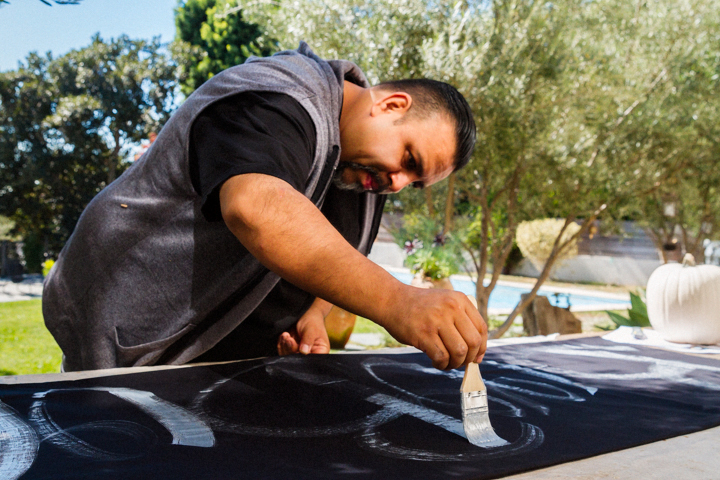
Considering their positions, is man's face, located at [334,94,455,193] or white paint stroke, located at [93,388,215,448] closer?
white paint stroke, located at [93,388,215,448]

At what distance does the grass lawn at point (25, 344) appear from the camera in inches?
209

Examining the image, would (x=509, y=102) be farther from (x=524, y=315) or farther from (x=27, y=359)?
(x=27, y=359)

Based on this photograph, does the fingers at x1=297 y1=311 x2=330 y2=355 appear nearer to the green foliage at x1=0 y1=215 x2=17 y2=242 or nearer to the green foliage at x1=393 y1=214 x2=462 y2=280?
the green foliage at x1=393 y1=214 x2=462 y2=280

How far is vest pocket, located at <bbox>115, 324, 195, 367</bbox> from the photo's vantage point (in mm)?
1416

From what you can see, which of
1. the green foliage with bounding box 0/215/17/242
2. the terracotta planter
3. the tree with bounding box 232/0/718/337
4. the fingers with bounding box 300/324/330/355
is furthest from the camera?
the green foliage with bounding box 0/215/17/242

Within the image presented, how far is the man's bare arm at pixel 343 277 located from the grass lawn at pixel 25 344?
5054mm

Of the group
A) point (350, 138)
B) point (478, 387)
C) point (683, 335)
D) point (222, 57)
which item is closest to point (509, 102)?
point (683, 335)

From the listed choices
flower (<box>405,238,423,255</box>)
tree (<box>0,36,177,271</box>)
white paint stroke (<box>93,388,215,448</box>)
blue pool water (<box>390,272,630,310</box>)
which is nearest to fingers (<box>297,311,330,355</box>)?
white paint stroke (<box>93,388,215,448</box>)

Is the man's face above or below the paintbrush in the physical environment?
above

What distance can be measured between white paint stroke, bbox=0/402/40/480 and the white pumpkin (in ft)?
7.16

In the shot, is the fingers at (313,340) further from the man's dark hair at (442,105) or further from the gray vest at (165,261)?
the man's dark hair at (442,105)

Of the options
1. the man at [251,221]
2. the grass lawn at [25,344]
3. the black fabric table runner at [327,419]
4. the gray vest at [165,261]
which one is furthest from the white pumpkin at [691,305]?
the grass lawn at [25,344]

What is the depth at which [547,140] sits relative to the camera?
224 inches

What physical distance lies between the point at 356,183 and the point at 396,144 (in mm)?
212
